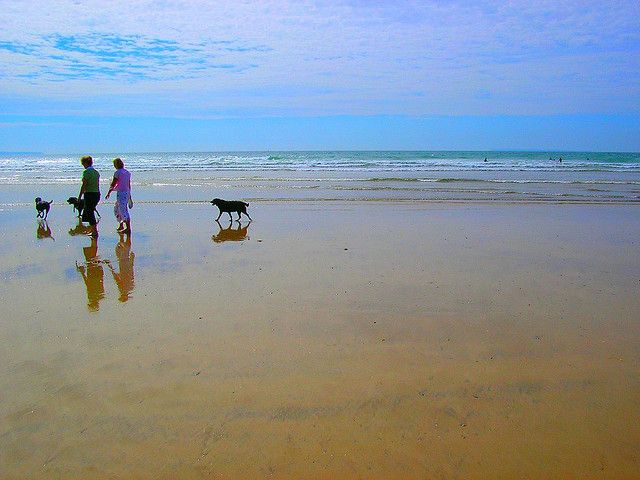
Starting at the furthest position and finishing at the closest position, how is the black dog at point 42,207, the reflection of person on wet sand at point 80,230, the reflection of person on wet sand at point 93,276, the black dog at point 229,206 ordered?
the black dog at point 42,207
the black dog at point 229,206
the reflection of person on wet sand at point 80,230
the reflection of person on wet sand at point 93,276

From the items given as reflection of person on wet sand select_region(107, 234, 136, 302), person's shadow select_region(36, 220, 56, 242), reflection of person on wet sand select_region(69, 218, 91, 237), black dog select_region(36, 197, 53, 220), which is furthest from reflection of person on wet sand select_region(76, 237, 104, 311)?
black dog select_region(36, 197, 53, 220)

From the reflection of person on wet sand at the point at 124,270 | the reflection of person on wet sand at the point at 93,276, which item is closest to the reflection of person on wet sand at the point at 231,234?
the reflection of person on wet sand at the point at 124,270

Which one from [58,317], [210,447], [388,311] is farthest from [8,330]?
[388,311]

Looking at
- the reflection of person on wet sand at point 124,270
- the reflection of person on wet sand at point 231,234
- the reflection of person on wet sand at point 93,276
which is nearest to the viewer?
the reflection of person on wet sand at point 93,276

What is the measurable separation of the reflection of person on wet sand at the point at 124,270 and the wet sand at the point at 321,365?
0.05 m

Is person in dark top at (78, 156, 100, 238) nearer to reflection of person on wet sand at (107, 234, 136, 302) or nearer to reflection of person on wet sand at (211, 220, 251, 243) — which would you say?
reflection of person on wet sand at (107, 234, 136, 302)

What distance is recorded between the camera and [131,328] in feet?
15.7

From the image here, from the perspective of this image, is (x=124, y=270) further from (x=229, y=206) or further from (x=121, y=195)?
(x=229, y=206)

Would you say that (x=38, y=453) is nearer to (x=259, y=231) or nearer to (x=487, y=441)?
(x=487, y=441)

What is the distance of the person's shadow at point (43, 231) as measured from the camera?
10.0 meters

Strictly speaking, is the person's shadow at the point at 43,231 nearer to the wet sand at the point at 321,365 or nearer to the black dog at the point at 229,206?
the wet sand at the point at 321,365

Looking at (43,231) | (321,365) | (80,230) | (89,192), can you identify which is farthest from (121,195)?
(321,365)

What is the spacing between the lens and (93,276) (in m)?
6.80

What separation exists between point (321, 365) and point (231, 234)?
6.64 meters
